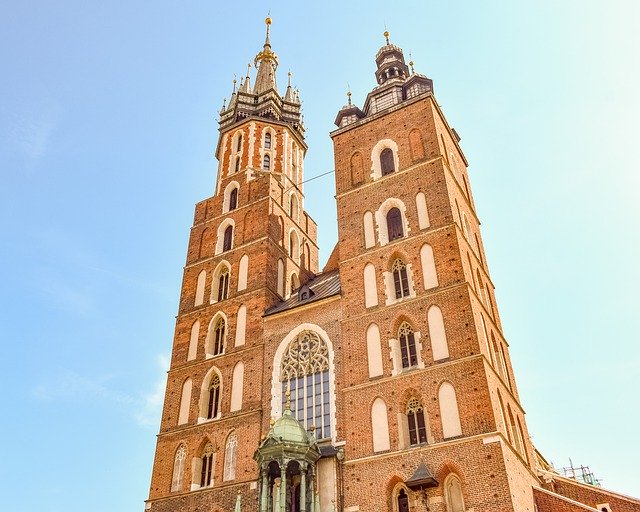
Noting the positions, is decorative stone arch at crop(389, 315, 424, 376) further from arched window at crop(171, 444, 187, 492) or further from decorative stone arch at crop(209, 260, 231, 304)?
decorative stone arch at crop(209, 260, 231, 304)

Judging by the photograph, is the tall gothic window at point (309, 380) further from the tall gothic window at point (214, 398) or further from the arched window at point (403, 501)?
the arched window at point (403, 501)

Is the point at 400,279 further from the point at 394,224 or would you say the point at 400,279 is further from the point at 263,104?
the point at 263,104

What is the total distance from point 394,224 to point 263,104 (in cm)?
1545

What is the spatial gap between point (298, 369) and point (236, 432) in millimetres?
3157

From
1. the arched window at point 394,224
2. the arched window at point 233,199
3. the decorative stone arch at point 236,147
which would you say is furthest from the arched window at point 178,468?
the decorative stone arch at point 236,147

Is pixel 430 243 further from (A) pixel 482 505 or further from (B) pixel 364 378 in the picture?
(A) pixel 482 505

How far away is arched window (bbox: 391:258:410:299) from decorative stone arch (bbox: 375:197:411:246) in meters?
1.08

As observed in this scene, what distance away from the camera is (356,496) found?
1881 centimetres

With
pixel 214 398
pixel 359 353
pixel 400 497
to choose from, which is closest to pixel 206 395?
pixel 214 398

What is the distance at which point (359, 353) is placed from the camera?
21594 mm

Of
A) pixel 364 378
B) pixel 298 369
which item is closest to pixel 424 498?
pixel 364 378

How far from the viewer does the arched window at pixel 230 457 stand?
857 inches

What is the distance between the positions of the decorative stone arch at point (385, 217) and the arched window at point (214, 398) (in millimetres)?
8490

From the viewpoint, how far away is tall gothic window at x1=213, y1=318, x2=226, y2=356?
85.1ft
